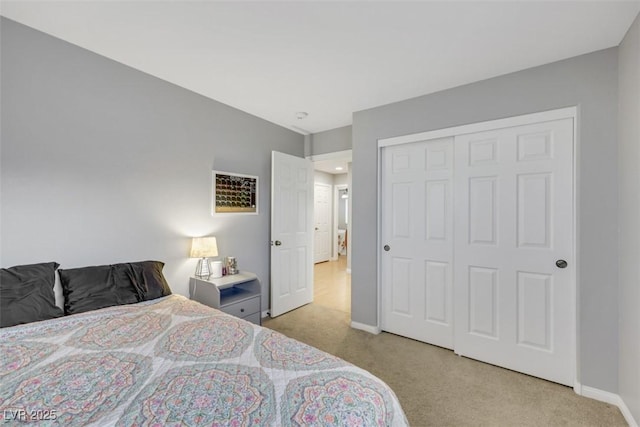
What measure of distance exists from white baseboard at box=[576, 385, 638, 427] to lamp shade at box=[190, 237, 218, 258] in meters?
3.08

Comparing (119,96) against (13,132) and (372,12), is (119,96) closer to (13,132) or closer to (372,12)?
(13,132)

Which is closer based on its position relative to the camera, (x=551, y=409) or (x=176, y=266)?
(x=551, y=409)

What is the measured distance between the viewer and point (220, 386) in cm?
102

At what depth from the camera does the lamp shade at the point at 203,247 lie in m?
2.64

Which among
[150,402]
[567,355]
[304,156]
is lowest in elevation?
[567,355]

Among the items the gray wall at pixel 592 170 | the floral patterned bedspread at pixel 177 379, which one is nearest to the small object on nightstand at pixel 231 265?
the floral patterned bedspread at pixel 177 379

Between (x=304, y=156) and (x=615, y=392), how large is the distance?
3753 mm

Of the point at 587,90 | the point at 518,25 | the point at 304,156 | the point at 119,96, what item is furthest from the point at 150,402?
the point at 304,156

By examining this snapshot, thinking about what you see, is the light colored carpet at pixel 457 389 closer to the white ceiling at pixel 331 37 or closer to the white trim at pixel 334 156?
the white trim at pixel 334 156

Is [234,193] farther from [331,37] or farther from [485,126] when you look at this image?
[485,126]

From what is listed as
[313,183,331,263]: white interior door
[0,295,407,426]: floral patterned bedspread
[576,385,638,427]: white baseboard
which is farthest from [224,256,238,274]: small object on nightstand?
[313,183,331,263]: white interior door

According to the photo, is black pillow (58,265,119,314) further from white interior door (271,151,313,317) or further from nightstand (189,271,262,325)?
white interior door (271,151,313,317)

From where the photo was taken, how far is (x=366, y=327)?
307 centimetres

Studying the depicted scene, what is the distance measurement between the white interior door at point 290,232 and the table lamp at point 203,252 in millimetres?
818
